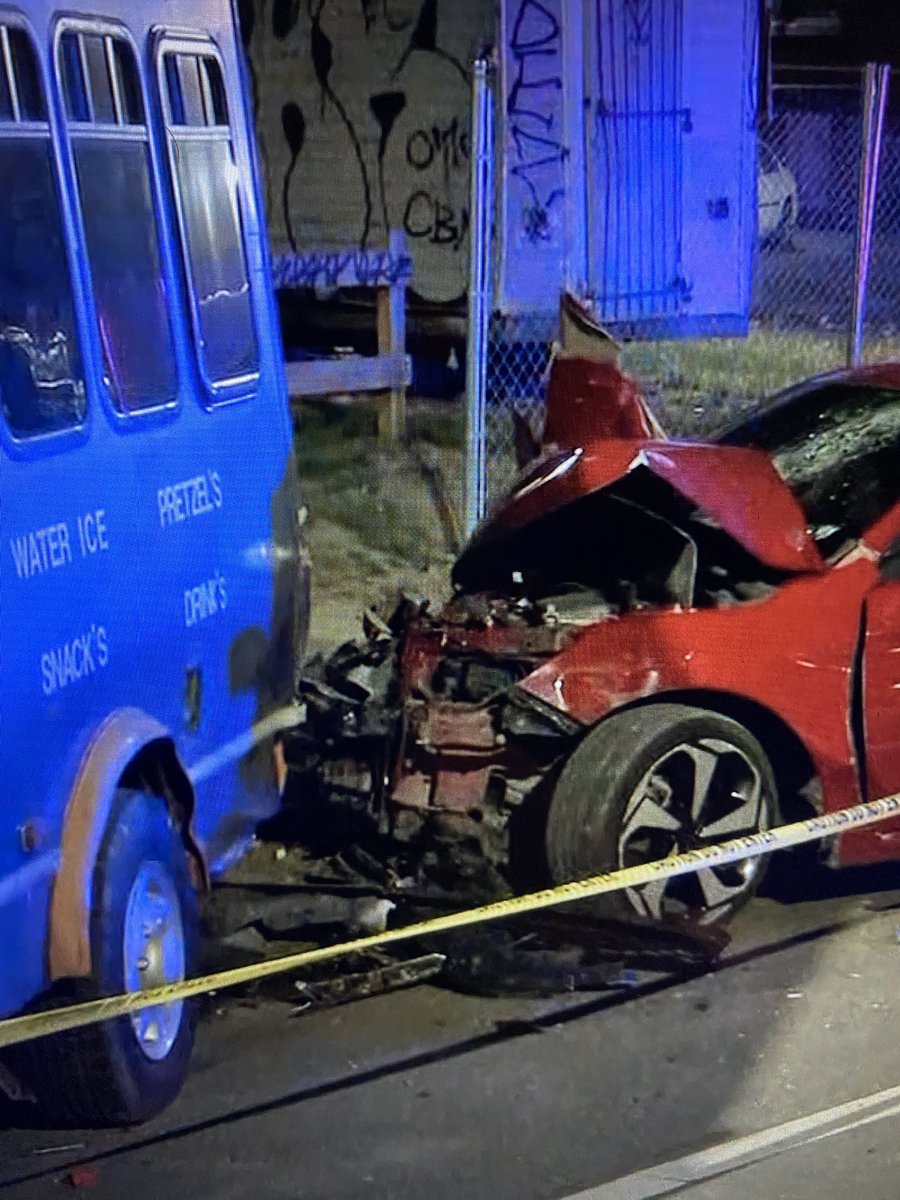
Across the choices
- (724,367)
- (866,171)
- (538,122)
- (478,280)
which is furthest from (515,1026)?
(538,122)

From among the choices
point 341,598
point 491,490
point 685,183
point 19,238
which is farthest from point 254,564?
point 685,183

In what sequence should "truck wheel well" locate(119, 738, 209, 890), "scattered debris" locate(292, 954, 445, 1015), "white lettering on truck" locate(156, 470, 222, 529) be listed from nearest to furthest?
"truck wheel well" locate(119, 738, 209, 890) < "white lettering on truck" locate(156, 470, 222, 529) < "scattered debris" locate(292, 954, 445, 1015)

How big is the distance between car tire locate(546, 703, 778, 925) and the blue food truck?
1.05 metres

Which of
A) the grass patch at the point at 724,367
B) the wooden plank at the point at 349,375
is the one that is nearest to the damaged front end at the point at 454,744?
the wooden plank at the point at 349,375

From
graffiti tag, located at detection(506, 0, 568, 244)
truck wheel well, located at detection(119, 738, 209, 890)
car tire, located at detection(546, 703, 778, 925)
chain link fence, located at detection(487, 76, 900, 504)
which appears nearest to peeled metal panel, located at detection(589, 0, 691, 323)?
graffiti tag, located at detection(506, 0, 568, 244)

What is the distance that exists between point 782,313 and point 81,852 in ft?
35.3

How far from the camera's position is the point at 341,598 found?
996 cm

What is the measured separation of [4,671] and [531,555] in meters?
2.56

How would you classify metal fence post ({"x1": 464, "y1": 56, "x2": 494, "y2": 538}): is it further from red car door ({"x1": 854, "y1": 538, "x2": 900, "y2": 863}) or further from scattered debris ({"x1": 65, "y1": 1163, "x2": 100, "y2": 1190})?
scattered debris ({"x1": 65, "y1": 1163, "x2": 100, "y2": 1190})

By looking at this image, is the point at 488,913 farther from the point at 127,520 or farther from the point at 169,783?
the point at 127,520

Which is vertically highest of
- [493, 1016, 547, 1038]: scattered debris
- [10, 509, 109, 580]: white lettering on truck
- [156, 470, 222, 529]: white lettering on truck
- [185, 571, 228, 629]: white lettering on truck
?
[10, 509, 109, 580]: white lettering on truck

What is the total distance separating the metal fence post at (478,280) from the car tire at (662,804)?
141 inches

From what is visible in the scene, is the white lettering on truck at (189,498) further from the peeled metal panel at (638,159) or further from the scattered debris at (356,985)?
the peeled metal panel at (638,159)

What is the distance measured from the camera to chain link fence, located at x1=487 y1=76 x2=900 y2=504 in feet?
40.3
